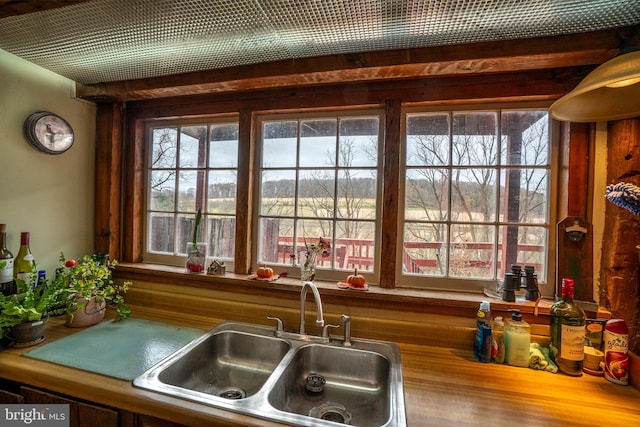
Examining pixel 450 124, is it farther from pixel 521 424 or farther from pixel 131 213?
pixel 131 213

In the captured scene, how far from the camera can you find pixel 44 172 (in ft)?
4.70

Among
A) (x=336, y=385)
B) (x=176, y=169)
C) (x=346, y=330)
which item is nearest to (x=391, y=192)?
(x=346, y=330)

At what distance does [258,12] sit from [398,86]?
0.70 m

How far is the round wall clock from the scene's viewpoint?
1.35 m

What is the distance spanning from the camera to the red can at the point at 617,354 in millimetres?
923

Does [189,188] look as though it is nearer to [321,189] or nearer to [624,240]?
[321,189]

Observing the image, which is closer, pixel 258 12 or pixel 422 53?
pixel 258 12

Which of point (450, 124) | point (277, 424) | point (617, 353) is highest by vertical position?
point (450, 124)

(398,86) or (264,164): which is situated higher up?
(398,86)

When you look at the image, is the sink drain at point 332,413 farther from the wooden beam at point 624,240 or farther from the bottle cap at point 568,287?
the wooden beam at point 624,240

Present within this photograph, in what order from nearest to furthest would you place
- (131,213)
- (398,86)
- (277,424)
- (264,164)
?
(277,424) → (398,86) → (264,164) → (131,213)

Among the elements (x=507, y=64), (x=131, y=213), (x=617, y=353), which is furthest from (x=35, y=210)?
(x=617, y=353)

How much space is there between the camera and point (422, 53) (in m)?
1.12

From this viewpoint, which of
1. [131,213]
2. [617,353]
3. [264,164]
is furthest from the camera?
[131,213]
